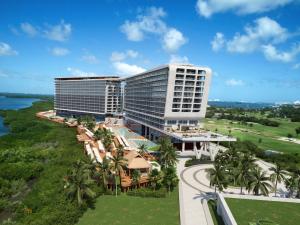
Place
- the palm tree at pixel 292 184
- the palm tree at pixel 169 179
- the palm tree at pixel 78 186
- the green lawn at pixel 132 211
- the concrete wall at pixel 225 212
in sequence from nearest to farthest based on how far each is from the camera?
the concrete wall at pixel 225 212
the green lawn at pixel 132 211
the palm tree at pixel 78 186
the palm tree at pixel 292 184
the palm tree at pixel 169 179

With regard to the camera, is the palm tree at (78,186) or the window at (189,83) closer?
the palm tree at (78,186)

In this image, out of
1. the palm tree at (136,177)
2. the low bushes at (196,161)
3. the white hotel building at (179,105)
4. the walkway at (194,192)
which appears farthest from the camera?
the white hotel building at (179,105)

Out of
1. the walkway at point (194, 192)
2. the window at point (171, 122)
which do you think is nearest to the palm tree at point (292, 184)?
the walkway at point (194, 192)

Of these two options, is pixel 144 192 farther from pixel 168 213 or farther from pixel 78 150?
pixel 78 150

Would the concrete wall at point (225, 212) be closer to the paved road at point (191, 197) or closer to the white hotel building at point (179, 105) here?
the paved road at point (191, 197)

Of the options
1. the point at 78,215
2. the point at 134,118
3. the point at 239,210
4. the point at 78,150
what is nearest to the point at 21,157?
the point at 78,150

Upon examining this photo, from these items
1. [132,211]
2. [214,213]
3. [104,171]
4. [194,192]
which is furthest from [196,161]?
[132,211]

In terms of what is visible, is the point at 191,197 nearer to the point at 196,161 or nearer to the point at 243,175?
the point at 243,175
